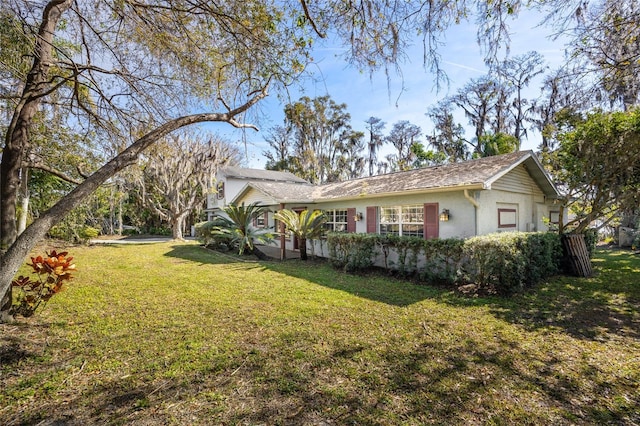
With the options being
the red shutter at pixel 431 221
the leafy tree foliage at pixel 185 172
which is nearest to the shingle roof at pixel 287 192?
the leafy tree foliage at pixel 185 172

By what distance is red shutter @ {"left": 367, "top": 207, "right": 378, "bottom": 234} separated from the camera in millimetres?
11383

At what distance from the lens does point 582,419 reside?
2740 millimetres

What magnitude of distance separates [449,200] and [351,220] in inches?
162

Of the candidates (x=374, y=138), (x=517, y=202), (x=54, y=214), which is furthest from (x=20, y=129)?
(x=374, y=138)

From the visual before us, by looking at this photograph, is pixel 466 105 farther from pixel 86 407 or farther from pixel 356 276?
pixel 86 407

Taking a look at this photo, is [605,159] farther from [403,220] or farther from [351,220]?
[351,220]

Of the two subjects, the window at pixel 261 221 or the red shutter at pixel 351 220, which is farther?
the window at pixel 261 221

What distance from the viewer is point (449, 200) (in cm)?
932

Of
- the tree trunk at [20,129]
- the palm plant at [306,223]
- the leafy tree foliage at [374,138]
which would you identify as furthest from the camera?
the leafy tree foliage at [374,138]

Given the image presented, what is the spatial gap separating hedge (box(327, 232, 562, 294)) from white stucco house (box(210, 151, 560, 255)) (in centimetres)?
147

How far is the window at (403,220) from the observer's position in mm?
10219

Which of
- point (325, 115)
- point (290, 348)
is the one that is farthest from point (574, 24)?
point (325, 115)

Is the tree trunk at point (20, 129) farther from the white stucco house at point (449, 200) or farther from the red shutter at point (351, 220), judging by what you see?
the red shutter at point (351, 220)

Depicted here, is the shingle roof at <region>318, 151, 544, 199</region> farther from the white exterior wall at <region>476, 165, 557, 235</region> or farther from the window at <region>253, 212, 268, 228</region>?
the window at <region>253, 212, 268, 228</region>
